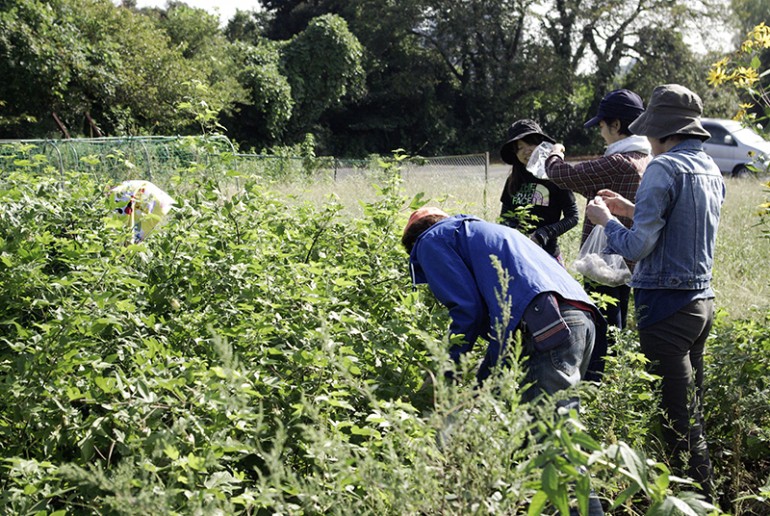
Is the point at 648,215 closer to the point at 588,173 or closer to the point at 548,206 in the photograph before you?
the point at 588,173

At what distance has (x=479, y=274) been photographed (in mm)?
2330

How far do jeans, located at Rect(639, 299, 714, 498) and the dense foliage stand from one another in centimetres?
10

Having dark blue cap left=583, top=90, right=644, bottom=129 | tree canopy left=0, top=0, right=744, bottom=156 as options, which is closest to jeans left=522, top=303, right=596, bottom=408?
dark blue cap left=583, top=90, right=644, bottom=129

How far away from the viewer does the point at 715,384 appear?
129 inches

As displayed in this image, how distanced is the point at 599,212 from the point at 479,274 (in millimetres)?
787

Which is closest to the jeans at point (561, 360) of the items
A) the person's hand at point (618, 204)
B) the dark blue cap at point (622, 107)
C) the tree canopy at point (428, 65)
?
the person's hand at point (618, 204)

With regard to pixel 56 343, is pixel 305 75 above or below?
above

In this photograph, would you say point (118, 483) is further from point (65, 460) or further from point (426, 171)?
point (426, 171)

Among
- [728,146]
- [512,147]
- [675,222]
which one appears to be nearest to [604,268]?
[675,222]

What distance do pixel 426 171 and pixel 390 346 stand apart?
39.1 ft

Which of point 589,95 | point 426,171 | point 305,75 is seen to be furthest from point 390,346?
point 589,95

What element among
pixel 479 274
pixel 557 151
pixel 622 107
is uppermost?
pixel 622 107

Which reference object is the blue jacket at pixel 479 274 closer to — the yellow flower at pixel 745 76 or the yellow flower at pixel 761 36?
the yellow flower at pixel 745 76

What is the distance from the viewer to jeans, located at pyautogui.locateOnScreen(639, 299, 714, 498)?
2688mm
